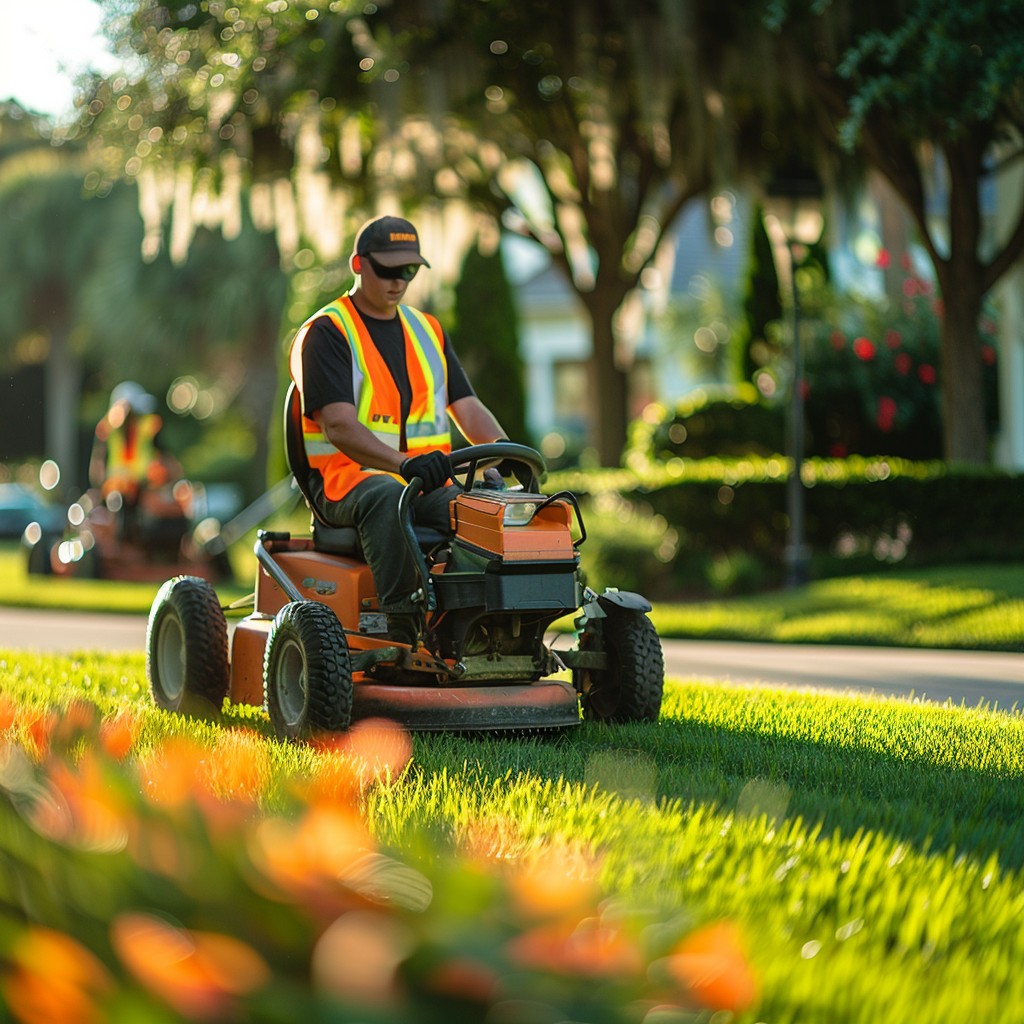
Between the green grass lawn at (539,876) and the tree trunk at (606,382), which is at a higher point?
the tree trunk at (606,382)

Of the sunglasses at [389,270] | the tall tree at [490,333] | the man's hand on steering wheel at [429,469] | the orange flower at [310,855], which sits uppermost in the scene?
the tall tree at [490,333]

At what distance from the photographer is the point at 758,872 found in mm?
4293

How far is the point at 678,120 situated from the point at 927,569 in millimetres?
5833

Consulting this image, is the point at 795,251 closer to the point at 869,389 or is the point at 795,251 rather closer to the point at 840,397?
the point at 869,389

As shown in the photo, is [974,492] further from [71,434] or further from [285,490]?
[71,434]

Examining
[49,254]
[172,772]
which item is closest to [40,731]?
[172,772]

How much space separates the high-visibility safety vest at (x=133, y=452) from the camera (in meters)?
22.4

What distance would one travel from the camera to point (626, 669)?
7.76m

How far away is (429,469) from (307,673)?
923 millimetres

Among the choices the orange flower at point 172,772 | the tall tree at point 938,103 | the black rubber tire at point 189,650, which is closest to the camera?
the orange flower at point 172,772

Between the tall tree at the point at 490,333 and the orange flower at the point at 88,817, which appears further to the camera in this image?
the tall tree at the point at 490,333

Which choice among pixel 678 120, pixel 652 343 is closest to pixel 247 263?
pixel 652 343

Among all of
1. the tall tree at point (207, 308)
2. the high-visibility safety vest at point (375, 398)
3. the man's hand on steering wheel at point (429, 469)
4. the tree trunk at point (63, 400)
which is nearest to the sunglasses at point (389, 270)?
the high-visibility safety vest at point (375, 398)

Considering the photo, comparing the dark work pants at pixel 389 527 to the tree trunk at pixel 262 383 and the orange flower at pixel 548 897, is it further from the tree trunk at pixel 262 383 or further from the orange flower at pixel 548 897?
the tree trunk at pixel 262 383
